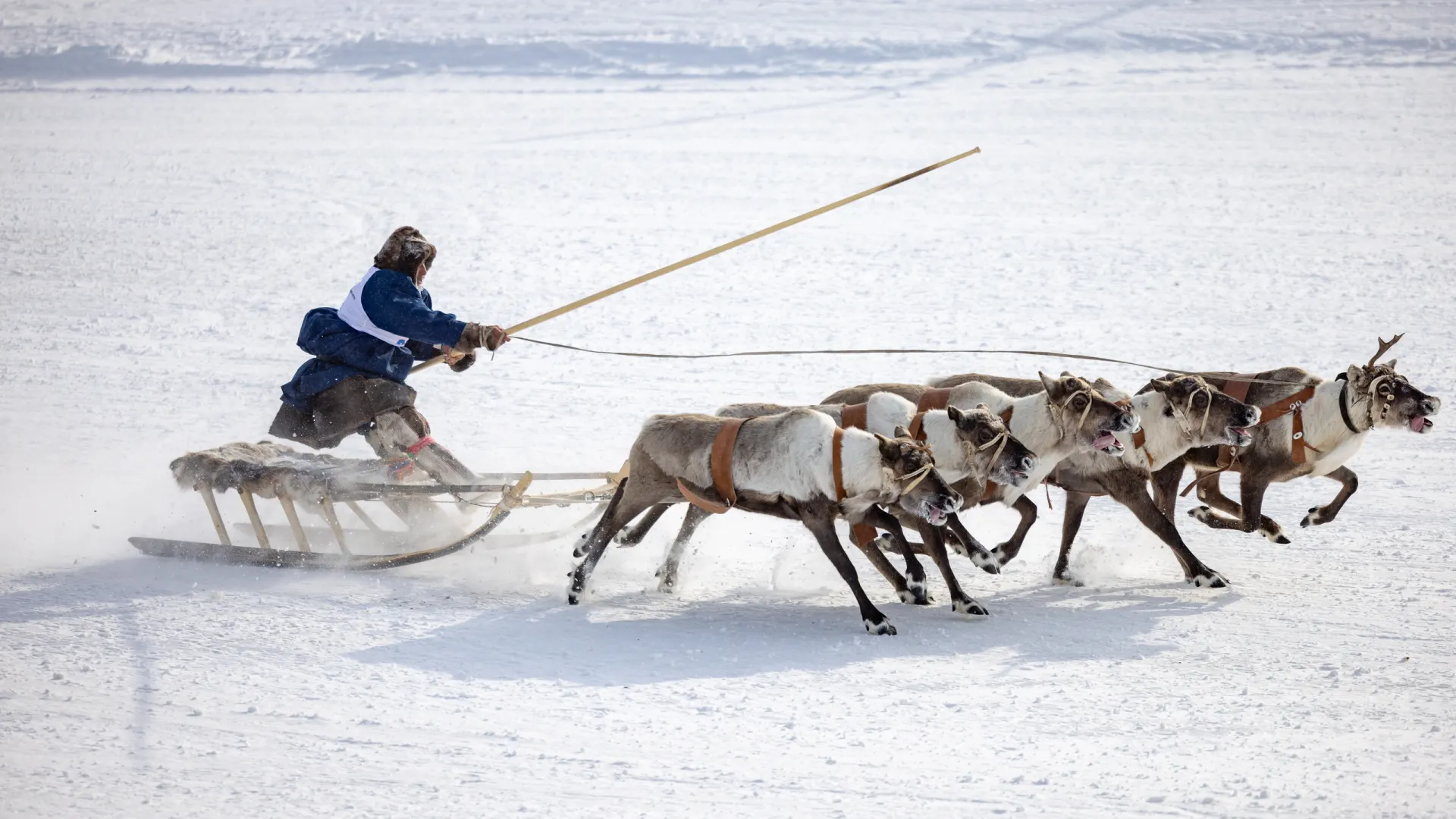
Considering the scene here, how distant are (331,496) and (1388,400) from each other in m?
5.70

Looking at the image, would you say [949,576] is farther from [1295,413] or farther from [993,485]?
[1295,413]

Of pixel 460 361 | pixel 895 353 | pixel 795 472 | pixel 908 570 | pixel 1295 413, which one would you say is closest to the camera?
pixel 795 472

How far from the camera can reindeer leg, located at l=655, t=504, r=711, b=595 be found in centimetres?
798

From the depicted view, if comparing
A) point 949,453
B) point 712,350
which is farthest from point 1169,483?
point 712,350

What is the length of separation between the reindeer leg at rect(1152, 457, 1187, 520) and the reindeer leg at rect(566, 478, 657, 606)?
9.45 feet

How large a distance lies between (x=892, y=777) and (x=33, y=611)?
4.42m

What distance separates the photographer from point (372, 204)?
64.4ft

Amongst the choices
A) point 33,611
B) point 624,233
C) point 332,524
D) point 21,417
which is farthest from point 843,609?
point 624,233

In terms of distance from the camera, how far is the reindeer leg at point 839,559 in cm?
705

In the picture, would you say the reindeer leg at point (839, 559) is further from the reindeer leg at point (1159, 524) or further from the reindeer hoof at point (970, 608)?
the reindeer leg at point (1159, 524)

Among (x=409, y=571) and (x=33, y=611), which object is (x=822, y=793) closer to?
(x=409, y=571)

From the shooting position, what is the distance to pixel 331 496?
7996 mm

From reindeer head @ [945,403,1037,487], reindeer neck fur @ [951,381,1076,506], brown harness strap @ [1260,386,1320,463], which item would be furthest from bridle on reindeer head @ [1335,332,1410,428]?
reindeer head @ [945,403,1037,487]

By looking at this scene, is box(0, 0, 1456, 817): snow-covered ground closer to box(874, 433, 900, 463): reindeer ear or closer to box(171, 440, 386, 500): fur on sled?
box(171, 440, 386, 500): fur on sled
